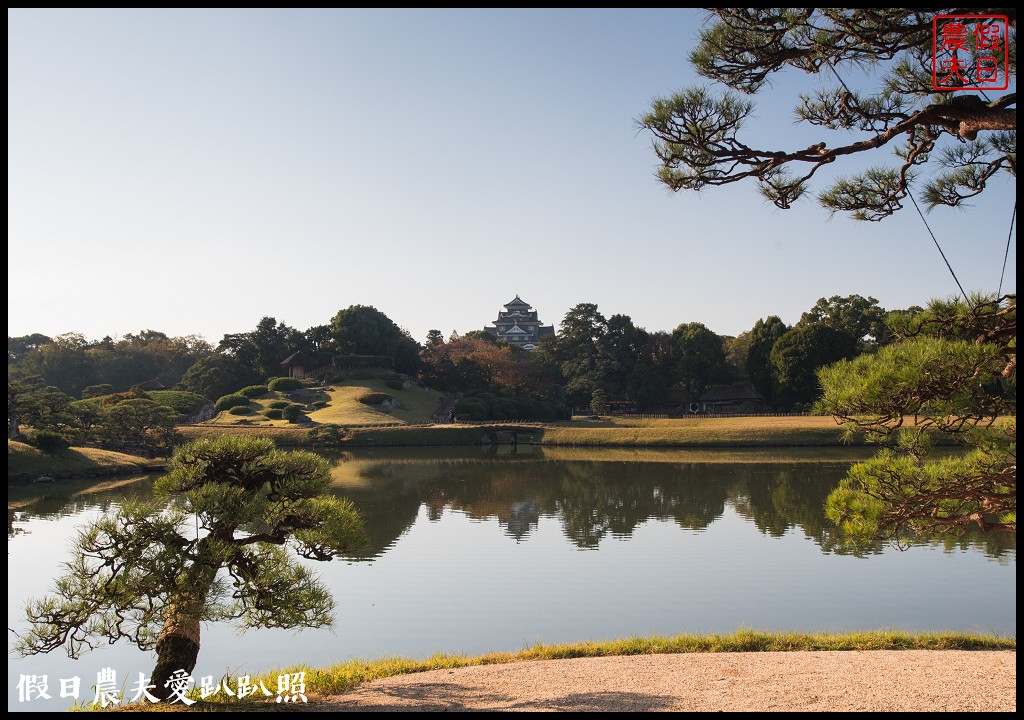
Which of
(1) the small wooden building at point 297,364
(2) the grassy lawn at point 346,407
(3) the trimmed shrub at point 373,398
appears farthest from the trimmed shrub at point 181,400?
(3) the trimmed shrub at point 373,398

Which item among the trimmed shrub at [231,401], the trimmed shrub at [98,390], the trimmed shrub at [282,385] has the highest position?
the trimmed shrub at [282,385]

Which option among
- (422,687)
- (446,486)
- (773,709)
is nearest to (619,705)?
(773,709)

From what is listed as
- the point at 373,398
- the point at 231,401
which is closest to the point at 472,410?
the point at 373,398

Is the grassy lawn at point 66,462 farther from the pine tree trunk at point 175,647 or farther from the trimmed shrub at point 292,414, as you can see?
the pine tree trunk at point 175,647

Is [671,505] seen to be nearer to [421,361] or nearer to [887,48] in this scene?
[887,48]

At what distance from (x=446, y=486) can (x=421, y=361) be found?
1206 inches

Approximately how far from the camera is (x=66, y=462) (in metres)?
21.9

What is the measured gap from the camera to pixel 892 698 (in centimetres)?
449

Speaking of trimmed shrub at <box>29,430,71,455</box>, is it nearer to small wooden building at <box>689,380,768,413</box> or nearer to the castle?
small wooden building at <box>689,380,768,413</box>

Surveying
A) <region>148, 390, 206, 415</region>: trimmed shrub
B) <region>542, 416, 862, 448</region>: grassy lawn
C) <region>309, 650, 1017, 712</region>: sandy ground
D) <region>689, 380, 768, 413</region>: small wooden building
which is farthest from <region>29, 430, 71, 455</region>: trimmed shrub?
<region>689, 380, 768, 413</region>: small wooden building

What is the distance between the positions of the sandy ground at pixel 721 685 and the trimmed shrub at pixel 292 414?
3364 cm

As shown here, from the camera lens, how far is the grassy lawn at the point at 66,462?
67.6 feet

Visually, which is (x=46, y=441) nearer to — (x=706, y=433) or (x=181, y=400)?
(x=181, y=400)

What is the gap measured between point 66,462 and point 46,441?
34.9 inches
